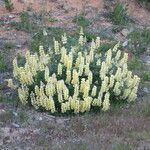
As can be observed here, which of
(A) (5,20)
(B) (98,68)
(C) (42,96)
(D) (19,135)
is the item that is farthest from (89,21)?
(D) (19,135)

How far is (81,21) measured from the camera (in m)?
13.3

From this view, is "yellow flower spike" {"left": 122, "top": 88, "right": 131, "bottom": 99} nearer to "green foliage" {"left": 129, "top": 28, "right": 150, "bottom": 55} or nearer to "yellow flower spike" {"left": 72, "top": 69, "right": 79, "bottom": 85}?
"yellow flower spike" {"left": 72, "top": 69, "right": 79, "bottom": 85}

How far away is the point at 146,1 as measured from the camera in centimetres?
1456

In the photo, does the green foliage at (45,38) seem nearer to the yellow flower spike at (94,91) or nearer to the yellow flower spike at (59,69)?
the yellow flower spike at (59,69)

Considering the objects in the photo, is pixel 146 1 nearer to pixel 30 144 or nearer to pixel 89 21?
pixel 89 21

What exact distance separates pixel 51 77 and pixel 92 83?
87cm

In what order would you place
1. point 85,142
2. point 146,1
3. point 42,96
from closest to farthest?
point 85,142 < point 42,96 < point 146,1

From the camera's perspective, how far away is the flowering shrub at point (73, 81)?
376 inches

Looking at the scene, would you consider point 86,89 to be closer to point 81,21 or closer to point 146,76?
point 146,76

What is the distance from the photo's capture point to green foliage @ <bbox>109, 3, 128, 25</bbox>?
1360cm

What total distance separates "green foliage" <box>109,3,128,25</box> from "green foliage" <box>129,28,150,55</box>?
47cm

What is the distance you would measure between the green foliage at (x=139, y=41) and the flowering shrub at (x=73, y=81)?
6.72 feet

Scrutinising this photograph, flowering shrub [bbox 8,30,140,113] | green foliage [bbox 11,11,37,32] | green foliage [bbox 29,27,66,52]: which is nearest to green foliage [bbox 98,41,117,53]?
green foliage [bbox 29,27,66,52]

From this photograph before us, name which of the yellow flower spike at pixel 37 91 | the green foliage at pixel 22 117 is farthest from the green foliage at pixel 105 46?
the green foliage at pixel 22 117
